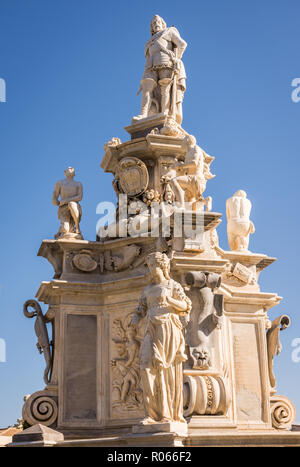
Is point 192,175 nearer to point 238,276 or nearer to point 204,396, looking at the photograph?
point 238,276

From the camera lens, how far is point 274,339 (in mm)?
14805

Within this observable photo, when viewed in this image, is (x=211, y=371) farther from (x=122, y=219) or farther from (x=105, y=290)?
(x=122, y=219)

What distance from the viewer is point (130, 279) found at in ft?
47.2

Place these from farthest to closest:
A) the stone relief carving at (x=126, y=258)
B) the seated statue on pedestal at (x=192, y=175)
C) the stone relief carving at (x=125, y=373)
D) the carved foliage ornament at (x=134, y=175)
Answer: the carved foliage ornament at (x=134, y=175), the stone relief carving at (x=126, y=258), the stone relief carving at (x=125, y=373), the seated statue on pedestal at (x=192, y=175)

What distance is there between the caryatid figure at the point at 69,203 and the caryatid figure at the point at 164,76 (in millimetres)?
2219

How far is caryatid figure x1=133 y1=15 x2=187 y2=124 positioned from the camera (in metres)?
17.1

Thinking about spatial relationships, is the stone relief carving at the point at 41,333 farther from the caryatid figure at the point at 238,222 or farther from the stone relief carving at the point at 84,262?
the caryatid figure at the point at 238,222

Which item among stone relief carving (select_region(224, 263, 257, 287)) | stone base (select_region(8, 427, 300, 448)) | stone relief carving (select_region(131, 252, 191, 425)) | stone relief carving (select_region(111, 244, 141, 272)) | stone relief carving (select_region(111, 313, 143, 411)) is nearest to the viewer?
stone base (select_region(8, 427, 300, 448))

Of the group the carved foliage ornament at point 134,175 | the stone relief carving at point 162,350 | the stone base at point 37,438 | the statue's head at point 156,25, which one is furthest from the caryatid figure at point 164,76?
the stone base at point 37,438

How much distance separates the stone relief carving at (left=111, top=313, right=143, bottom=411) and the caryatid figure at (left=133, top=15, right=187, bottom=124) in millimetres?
5039

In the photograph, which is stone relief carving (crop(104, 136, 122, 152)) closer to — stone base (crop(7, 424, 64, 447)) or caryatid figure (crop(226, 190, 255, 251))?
caryatid figure (crop(226, 190, 255, 251))

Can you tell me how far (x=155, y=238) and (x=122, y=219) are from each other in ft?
4.32

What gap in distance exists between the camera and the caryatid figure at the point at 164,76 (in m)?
17.1

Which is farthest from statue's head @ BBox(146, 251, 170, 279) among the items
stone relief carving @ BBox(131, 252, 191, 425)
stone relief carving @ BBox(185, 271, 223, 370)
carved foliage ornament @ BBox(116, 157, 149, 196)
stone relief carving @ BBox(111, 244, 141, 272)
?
carved foliage ornament @ BBox(116, 157, 149, 196)
